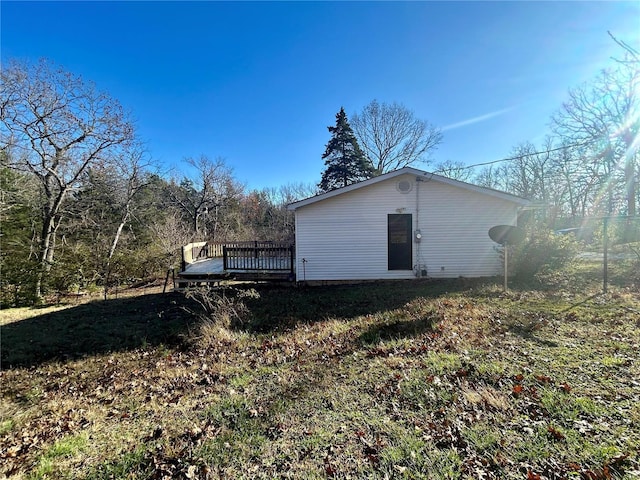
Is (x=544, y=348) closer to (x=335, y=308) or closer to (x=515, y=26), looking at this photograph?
(x=335, y=308)

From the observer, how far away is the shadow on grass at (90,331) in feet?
20.5

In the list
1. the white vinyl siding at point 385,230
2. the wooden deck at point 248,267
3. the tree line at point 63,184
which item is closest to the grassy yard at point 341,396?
the white vinyl siding at point 385,230

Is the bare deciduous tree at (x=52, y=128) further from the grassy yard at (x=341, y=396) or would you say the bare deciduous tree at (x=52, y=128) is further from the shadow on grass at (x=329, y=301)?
the shadow on grass at (x=329, y=301)

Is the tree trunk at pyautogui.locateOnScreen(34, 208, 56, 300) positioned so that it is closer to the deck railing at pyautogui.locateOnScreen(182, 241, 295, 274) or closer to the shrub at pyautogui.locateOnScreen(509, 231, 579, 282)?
the deck railing at pyautogui.locateOnScreen(182, 241, 295, 274)

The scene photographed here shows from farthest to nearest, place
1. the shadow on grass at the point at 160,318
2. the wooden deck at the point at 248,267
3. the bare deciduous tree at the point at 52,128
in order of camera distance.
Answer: the bare deciduous tree at the point at 52,128, the wooden deck at the point at 248,267, the shadow on grass at the point at 160,318

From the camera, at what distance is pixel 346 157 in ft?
94.4

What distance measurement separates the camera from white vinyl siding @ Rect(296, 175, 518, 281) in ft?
35.4

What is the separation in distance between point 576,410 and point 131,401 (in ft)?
17.6

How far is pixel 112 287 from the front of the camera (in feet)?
49.2

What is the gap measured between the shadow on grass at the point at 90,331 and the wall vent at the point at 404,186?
26.1ft

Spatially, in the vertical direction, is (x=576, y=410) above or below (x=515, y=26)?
below

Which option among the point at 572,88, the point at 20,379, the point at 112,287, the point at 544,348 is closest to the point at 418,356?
the point at 544,348

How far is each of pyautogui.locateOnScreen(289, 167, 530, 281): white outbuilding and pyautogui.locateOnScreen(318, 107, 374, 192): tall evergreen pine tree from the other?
1804 centimetres

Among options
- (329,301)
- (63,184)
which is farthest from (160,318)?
(63,184)
